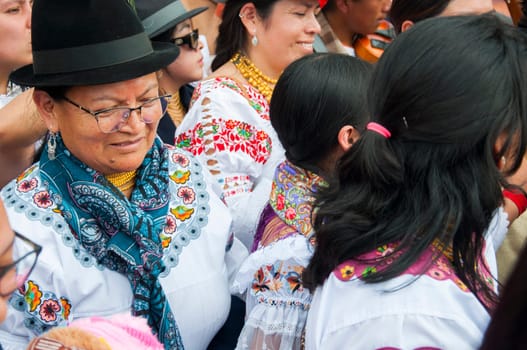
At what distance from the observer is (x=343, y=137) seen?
207cm

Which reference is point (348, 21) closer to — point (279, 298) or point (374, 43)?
point (374, 43)

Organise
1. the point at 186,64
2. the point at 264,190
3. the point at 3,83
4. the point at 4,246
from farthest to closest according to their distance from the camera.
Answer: the point at 186,64 → the point at 264,190 → the point at 3,83 → the point at 4,246

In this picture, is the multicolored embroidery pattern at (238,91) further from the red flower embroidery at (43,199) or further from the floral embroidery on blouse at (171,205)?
the red flower embroidery at (43,199)

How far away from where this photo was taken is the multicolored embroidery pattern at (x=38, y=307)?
1.85 m

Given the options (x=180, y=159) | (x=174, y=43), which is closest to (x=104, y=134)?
(x=180, y=159)

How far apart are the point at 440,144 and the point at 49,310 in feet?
3.77

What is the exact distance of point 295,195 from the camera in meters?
2.22

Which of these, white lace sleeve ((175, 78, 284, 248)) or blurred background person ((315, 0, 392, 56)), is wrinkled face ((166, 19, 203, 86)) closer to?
white lace sleeve ((175, 78, 284, 248))

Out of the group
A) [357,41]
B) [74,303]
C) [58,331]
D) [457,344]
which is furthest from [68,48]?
[357,41]

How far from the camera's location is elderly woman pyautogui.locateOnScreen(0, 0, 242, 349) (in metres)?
1.94

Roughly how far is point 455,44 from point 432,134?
21cm

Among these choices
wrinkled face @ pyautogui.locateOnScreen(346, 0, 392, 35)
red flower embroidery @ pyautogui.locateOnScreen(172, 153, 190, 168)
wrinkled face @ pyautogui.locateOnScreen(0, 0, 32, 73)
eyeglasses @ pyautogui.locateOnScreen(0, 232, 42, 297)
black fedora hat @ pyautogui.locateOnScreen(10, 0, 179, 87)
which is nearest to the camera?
eyeglasses @ pyautogui.locateOnScreen(0, 232, 42, 297)

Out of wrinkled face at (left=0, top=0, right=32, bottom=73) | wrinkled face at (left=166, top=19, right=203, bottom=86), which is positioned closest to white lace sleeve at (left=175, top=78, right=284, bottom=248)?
wrinkled face at (left=166, top=19, right=203, bottom=86)

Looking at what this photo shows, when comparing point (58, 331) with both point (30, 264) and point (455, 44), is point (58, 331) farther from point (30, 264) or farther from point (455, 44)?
point (455, 44)
